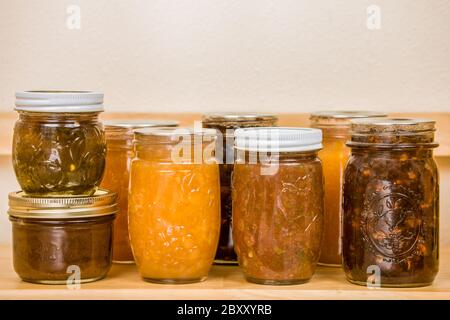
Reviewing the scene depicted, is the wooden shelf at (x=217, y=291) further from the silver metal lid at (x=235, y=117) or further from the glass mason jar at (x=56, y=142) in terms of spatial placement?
the silver metal lid at (x=235, y=117)

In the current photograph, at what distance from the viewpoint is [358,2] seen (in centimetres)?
153

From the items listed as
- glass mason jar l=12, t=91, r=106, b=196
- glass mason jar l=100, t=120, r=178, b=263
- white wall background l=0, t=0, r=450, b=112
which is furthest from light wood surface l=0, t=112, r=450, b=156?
glass mason jar l=12, t=91, r=106, b=196

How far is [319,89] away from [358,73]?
84mm

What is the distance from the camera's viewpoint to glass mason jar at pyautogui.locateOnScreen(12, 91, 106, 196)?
3.90 feet

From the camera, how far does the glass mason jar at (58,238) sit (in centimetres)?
119

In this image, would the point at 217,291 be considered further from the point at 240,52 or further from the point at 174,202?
the point at 240,52

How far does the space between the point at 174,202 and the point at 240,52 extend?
0.48 m

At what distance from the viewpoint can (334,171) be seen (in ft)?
4.29

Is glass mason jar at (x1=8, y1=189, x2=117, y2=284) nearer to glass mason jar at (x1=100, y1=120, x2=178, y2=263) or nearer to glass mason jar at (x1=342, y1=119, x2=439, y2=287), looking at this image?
glass mason jar at (x1=100, y1=120, x2=178, y2=263)

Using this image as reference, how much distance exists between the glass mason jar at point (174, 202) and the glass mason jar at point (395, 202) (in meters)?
0.23

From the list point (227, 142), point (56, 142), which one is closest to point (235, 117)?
point (227, 142)

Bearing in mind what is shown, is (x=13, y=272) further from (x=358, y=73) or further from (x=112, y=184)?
(x=358, y=73)

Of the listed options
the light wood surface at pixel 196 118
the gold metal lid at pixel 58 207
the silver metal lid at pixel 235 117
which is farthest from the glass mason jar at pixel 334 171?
the gold metal lid at pixel 58 207
